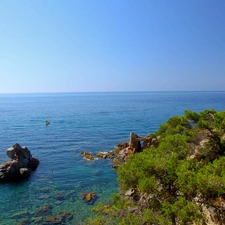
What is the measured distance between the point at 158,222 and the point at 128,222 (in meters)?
1.88

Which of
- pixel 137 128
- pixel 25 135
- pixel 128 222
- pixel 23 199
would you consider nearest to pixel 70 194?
pixel 23 199

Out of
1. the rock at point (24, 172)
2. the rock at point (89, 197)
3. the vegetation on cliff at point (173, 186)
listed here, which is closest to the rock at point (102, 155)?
the rock at point (24, 172)

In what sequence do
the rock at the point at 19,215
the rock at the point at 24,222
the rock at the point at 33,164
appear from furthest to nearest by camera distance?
the rock at the point at 33,164
the rock at the point at 19,215
the rock at the point at 24,222

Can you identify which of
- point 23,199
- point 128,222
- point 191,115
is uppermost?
point 191,115

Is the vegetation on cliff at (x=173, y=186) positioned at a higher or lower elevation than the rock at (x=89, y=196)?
higher

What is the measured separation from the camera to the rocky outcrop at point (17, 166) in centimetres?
3173

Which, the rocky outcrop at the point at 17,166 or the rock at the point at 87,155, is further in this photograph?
the rock at the point at 87,155

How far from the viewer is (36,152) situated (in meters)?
43.8

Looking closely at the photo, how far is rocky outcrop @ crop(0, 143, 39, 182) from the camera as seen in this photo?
3173 centimetres

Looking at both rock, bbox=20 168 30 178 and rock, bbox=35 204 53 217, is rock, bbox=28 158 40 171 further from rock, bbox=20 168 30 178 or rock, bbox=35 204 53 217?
rock, bbox=35 204 53 217

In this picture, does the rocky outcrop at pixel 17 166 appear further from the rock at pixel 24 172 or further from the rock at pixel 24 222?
the rock at pixel 24 222

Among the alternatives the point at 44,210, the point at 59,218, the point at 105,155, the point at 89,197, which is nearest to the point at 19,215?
the point at 44,210

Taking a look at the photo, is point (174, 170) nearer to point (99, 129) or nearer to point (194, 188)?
point (194, 188)

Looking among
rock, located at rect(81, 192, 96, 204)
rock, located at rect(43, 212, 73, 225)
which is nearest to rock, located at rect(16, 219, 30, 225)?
rock, located at rect(43, 212, 73, 225)
